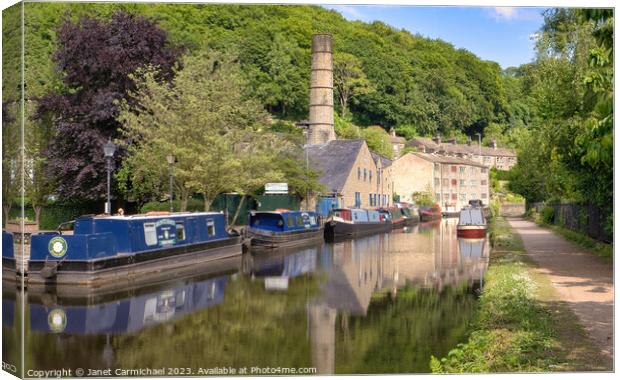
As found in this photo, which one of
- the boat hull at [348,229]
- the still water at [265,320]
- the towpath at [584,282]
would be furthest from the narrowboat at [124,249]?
the boat hull at [348,229]

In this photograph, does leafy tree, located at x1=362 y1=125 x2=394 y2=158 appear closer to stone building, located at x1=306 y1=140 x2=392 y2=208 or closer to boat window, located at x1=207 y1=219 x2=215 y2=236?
stone building, located at x1=306 y1=140 x2=392 y2=208

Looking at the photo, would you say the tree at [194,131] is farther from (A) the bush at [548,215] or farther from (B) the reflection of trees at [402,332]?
(A) the bush at [548,215]

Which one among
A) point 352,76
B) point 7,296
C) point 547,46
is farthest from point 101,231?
point 547,46

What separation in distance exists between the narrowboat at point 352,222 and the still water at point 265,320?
1374cm

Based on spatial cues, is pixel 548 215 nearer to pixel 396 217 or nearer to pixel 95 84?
pixel 396 217

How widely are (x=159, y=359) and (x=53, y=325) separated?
369cm

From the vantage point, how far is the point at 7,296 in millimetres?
9391

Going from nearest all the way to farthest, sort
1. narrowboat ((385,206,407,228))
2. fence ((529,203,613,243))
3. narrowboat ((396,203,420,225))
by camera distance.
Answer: fence ((529,203,613,243))
narrowboat ((385,206,407,228))
narrowboat ((396,203,420,225))

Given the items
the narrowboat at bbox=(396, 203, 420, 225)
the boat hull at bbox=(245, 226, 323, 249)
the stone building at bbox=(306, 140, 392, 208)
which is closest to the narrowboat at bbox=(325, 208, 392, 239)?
the stone building at bbox=(306, 140, 392, 208)

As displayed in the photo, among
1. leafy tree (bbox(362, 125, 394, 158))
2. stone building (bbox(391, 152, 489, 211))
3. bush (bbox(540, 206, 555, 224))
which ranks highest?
leafy tree (bbox(362, 125, 394, 158))

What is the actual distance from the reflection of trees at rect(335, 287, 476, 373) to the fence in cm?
589

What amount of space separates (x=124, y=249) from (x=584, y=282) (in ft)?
35.4

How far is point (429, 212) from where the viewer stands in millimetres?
46469

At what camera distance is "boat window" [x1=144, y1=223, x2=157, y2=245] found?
19281mm
